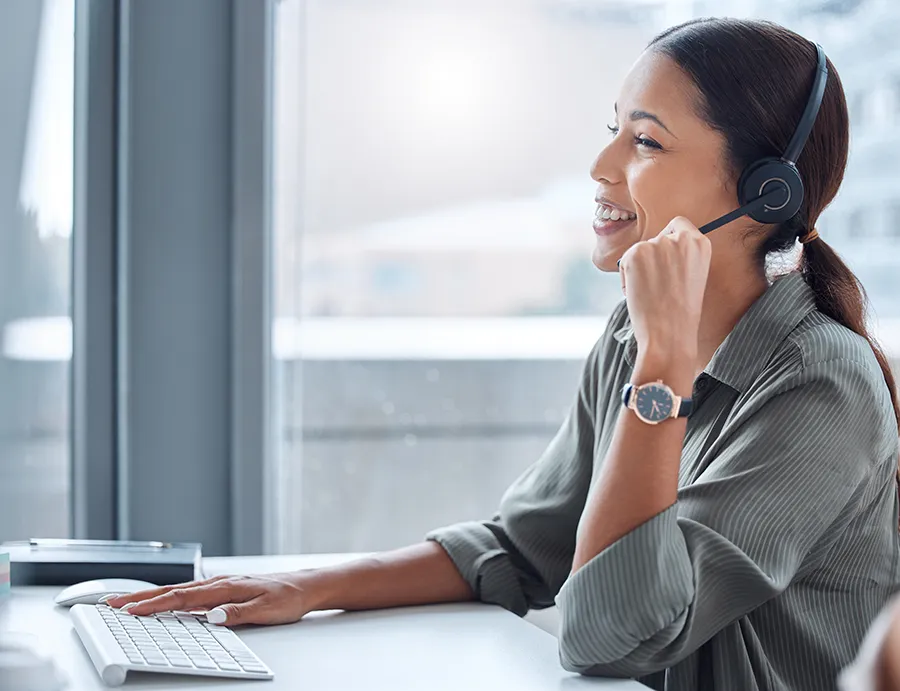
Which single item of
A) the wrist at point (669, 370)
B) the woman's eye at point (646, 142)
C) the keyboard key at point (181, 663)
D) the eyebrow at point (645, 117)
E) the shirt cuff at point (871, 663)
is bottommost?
the keyboard key at point (181, 663)

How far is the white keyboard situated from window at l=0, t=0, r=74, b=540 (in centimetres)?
41

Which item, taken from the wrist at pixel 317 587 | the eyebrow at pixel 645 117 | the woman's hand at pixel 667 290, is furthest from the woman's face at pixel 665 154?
the wrist at pixel 317 587

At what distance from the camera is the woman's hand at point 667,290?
41.0 inches

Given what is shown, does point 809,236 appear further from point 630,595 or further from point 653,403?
point 630,595

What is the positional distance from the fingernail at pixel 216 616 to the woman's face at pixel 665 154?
2.14ft

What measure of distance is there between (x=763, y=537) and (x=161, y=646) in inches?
22.7

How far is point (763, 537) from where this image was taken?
38.3 inches

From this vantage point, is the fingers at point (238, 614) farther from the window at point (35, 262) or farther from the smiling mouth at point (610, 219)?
the smiling mouth at point (610, 219)

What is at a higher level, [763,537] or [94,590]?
[763,537]

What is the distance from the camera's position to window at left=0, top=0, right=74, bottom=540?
138 centimetres

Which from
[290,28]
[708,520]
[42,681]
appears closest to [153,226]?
[290,28]

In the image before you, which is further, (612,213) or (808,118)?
(612,213)

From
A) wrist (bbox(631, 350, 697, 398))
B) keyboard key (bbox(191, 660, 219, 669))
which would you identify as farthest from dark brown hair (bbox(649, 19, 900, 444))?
keyboard key (bbox(191, 660, 219, 669))

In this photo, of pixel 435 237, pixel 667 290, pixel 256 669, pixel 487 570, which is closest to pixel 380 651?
pixel 256 669
